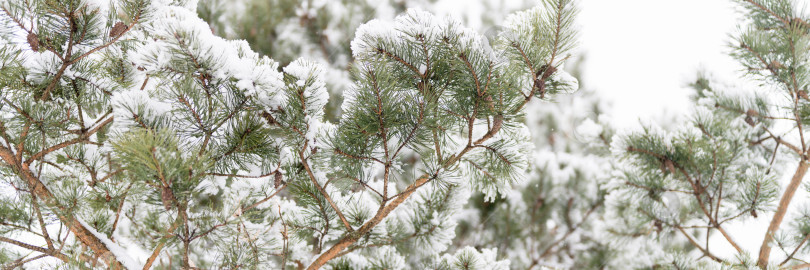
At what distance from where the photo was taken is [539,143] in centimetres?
392

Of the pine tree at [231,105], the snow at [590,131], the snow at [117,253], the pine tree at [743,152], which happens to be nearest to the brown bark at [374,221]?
the pine tree at [231,105]

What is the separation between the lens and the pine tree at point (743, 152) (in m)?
1.43

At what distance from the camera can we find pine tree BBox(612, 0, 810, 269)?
1427 mm

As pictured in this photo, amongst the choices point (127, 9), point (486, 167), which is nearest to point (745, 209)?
point (486, 167)

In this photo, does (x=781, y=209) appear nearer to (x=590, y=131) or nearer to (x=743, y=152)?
(x=743, y=152)

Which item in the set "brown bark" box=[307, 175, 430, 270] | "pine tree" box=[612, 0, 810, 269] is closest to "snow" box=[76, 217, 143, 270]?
"brown bark" box=[307, 175, 430, 270]

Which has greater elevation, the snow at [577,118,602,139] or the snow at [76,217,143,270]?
the snow at [577,118,602,139]

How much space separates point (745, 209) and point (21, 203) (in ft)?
6.79

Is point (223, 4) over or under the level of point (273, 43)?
over

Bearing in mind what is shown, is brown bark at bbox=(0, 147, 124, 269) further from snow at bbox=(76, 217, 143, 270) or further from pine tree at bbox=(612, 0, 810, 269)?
pine tree at bbox=(612, 0, 810, 269)

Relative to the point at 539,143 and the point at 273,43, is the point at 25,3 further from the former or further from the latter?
the point at 539,143

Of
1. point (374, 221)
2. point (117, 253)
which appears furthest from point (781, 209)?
point (117, 253)

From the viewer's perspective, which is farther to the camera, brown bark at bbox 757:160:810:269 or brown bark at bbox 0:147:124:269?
brown bark at bbox 757:160:810:269

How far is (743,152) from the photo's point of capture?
5.54ft
